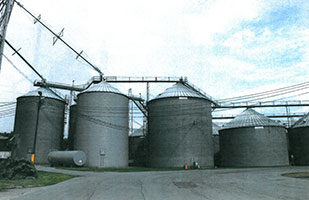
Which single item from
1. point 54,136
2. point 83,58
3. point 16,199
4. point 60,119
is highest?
point 83,58

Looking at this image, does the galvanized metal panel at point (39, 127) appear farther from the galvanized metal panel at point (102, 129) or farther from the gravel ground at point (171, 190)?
the gravel ground at point (171, 190)

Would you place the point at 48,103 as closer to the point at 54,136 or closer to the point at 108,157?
the point at 54,136

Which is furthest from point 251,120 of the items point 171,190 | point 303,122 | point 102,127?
point 171,190

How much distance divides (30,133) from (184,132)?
91.3 feet

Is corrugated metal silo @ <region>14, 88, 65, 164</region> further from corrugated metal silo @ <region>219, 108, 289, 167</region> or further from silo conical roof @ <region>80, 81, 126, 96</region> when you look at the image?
corrugated metal silo @ <region>219, 108, 289, 167</region>

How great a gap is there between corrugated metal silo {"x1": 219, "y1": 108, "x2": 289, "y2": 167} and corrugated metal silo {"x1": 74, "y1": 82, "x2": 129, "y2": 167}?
20.1 metres

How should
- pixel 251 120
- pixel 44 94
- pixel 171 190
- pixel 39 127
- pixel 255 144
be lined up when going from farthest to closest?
pixel 44 94 < pixel 251 120 < pixel 39 127 < pixel 255 144 < pixel 171 190

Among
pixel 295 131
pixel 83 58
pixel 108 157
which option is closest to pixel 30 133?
pixel 108 157

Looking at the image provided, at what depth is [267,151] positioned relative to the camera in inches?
1847

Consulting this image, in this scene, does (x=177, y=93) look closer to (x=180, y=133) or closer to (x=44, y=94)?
(x=180, y=133)

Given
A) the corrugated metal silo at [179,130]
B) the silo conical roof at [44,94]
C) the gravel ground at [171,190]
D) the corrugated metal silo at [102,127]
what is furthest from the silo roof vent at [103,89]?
the gravel ground at [171,190]

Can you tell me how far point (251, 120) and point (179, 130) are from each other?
15171mm

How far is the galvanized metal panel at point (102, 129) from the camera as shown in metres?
43.2

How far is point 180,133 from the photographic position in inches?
1741
